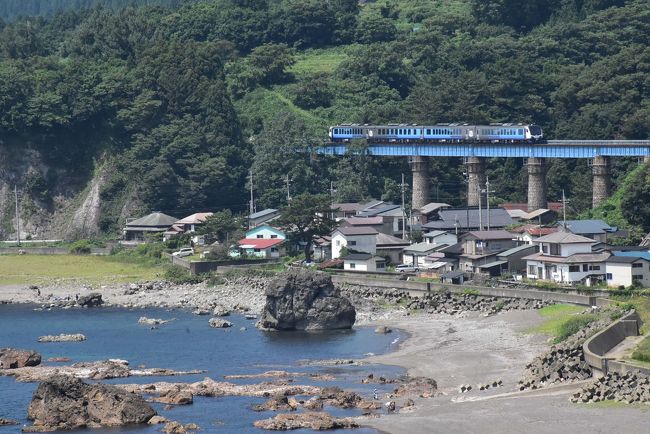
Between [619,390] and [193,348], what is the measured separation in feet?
76.5

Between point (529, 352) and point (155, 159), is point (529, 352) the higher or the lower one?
the lower one

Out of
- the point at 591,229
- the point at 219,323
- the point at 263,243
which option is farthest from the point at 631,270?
the point at 263,243

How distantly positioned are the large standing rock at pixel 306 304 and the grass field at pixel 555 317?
9059mm

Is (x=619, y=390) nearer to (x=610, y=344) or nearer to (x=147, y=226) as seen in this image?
(x=610, y=344)

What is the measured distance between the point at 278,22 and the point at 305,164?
33830mm

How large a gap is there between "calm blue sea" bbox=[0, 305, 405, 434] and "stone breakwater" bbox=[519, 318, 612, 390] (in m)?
5.47

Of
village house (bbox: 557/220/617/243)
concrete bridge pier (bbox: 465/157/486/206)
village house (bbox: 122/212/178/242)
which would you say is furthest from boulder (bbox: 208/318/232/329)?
concrete bridge pier (bbox: 465/157/486/206)

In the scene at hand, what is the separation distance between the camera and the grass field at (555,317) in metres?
59.3

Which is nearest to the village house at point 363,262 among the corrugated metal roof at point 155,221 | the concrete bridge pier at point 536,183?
the concrete bridge pier at point 536,183

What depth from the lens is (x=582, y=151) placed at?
305 feet

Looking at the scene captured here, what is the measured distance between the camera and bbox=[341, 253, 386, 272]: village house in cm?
8050

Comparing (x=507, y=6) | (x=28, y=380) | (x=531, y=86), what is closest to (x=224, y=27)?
(x=507, y=6)

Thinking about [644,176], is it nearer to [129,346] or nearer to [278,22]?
[129,346]

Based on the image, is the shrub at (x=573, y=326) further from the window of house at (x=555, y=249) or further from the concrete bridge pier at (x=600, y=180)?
the concrete bridge pier at (x=600, y=180)
